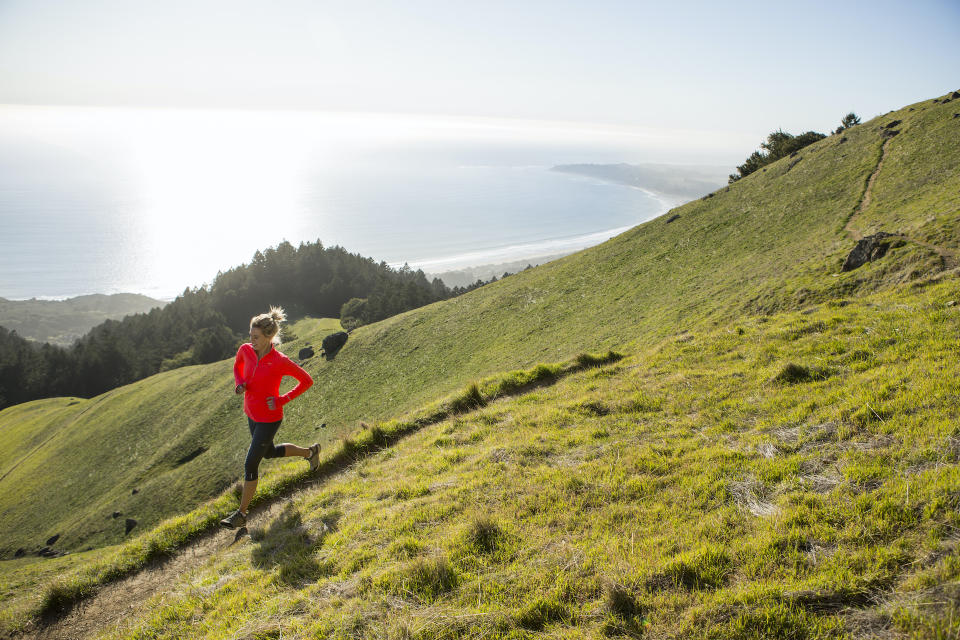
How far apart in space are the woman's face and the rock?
2062cm

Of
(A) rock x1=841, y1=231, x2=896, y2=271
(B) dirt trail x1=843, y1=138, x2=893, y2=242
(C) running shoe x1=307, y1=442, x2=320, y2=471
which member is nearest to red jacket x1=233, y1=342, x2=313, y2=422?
(C) running shoe x1=307, y1=442, x2=320, y2=471

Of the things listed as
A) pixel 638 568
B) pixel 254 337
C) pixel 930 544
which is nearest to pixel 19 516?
pixel 254 337

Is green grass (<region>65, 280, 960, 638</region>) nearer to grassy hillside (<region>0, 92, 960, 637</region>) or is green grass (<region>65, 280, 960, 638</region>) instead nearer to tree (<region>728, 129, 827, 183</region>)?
grassy hillside (<region>0, 92, 960, 637</region>)

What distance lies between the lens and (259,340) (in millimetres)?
8250

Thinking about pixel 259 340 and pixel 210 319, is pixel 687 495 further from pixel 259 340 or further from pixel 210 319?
pixel 210 319

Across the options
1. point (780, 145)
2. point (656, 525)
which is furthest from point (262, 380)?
point (780, 145)

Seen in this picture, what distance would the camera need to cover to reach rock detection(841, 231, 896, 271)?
1609 cm

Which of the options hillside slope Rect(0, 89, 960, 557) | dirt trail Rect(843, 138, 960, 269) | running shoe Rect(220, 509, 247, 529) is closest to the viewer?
running shoe Rect(220, 509, 247, 529)

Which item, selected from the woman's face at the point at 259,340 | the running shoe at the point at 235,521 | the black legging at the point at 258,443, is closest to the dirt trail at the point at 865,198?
the woman's face at the point at 259,340

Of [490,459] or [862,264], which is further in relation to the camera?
[862,264]

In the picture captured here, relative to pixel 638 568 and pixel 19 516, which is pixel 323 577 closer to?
pixel 638 568

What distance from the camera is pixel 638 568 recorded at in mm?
4559

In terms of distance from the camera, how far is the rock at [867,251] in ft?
52.8

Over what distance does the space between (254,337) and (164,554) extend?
202 inches
